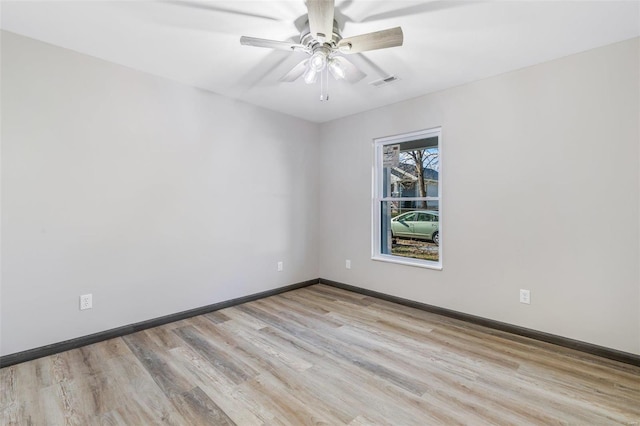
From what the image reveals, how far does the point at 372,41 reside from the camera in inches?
75.0

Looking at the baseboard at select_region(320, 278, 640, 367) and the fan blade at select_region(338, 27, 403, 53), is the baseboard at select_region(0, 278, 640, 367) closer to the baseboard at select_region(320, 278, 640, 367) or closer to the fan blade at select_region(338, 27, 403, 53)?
the baseboard at select_region(320, 278, 640, 367)

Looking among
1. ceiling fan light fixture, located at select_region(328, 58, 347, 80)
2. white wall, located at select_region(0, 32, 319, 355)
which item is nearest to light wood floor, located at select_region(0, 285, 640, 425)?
white wall, located at select_region(0, 32, 319, 355)

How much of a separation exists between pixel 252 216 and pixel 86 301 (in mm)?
1801

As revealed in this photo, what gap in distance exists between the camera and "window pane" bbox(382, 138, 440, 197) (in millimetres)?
3441

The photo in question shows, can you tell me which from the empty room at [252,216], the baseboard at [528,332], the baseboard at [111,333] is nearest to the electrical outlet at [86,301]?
the empty room at [252,216]

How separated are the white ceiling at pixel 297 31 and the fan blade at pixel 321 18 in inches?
9.1

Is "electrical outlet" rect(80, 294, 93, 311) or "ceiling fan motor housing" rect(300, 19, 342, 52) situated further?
"electrical outlet" rect(80, 294, 93, 311)

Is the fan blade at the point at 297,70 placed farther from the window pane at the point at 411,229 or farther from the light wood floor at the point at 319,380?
the light wood floor at the point at 319,380

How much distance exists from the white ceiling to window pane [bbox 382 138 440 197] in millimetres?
790

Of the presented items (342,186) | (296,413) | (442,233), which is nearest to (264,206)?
(342,186)

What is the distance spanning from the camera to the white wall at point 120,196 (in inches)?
88.3

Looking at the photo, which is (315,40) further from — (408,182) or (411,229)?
(411,229)

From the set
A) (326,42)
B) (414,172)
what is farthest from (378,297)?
(326,42)

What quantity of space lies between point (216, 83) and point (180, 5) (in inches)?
46.9
